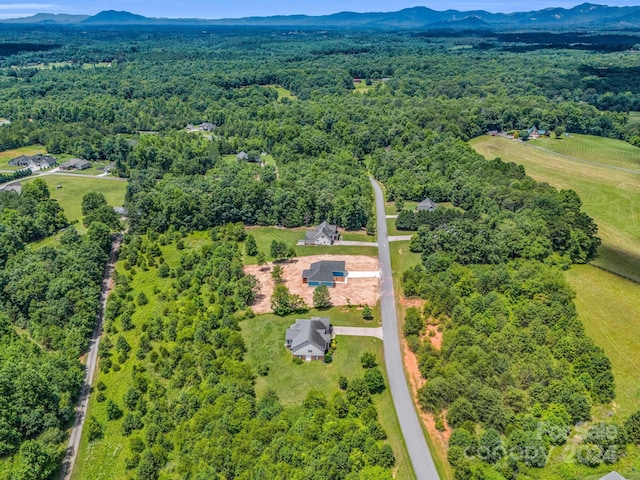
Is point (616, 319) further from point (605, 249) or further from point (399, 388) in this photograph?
point (399, 388)

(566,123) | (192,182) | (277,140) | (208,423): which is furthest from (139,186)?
(566,123)

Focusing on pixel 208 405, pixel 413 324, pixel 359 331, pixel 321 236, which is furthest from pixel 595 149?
pixel 208 405

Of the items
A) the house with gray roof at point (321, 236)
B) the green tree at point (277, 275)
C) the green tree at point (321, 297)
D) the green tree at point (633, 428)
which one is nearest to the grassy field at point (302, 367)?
the green tree at point (321, 297)

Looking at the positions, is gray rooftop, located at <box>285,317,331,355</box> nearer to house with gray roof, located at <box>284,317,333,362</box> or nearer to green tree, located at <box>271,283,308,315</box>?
house with gray roof, located at <box>284,317,333,362</box>

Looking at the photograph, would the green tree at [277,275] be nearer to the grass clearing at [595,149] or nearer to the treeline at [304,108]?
the treeline at [304,108]

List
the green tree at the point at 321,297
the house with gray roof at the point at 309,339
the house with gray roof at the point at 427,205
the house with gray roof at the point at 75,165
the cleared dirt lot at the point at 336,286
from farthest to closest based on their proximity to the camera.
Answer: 1. the house with gray roof at the point at 75,165
2. the house with gray roof at the point at 427,205
3. the cleared dirt lot at the point at 336,286
4. the green tree at the point at 321,297
5. the house with gray roof at the point at 309,339

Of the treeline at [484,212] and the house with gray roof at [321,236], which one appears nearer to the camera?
the treeline at [484,212]

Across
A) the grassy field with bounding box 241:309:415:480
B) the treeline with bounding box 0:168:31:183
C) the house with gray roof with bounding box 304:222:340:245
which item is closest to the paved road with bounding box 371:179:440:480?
the grassy field with bounding box 241:309:415:480
